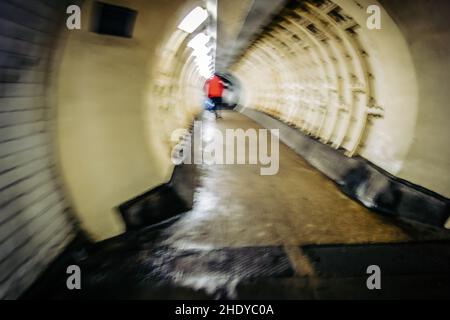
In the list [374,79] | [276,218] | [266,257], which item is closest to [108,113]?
[266,257]

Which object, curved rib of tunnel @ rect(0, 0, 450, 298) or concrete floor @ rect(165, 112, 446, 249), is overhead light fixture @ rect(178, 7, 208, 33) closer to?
curved rib of tunnel @ rect(0, 0, 450, 298)

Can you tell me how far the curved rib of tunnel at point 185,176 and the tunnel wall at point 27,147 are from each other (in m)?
0.02

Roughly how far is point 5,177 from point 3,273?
0.91 metres

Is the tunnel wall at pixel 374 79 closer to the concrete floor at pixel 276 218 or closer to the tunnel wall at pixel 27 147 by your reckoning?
the concrete floor at pixel 276 218

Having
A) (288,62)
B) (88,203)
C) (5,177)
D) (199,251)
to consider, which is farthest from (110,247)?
(288,62)

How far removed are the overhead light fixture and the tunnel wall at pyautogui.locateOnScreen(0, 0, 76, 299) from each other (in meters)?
2.86

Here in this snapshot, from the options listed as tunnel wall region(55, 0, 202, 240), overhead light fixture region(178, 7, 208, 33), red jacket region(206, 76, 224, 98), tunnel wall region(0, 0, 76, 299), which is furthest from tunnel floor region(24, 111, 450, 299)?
red jacket region(206, 76, 224, 98)

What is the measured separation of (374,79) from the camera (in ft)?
19.3

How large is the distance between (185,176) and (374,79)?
4506 millimetres

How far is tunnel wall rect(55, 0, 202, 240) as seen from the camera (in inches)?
140

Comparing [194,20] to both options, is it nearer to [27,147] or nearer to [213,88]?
[27,147]

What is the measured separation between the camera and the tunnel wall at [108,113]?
140 inches

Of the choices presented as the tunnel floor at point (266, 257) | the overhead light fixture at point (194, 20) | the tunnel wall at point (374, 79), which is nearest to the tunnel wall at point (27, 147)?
the tunnel floor at point (266, 257)
